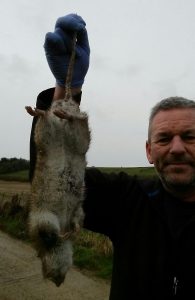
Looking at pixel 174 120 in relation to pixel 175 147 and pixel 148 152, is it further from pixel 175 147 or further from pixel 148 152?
pixel 148 152

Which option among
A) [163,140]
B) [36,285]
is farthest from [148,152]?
[36,285]

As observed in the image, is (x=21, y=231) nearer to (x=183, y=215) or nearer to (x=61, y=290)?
(x=61, y=290)

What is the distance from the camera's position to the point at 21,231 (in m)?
16.2

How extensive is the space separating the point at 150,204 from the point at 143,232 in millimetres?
254

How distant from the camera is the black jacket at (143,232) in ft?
10.2

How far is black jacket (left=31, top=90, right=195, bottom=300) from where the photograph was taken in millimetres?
3104

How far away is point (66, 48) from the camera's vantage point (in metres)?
3.06

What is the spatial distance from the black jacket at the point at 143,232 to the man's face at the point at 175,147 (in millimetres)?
225

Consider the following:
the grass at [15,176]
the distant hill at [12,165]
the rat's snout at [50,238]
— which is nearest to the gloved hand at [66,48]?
the rat's snout at [50,238]

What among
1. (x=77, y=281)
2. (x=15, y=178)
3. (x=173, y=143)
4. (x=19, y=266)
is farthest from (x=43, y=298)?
(x=15, y=178)

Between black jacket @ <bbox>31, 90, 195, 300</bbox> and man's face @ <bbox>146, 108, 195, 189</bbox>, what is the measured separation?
225 millimetres

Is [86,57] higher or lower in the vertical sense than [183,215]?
higher

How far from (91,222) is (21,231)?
1315 cm

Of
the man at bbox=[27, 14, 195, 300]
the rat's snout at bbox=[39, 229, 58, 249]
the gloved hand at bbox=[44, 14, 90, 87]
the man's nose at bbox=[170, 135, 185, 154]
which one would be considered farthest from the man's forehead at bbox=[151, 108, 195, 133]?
the rat's snout at bbox=[39, 229, 58, 249]
